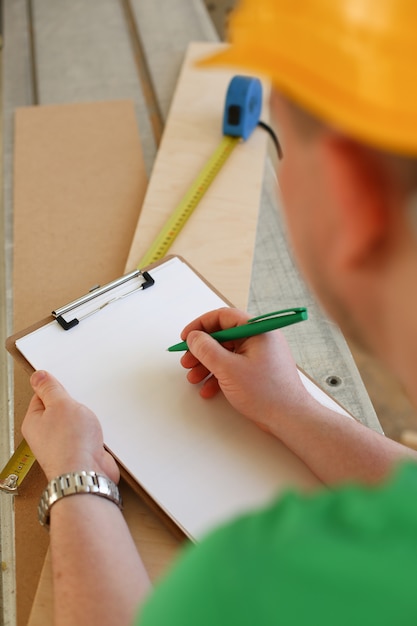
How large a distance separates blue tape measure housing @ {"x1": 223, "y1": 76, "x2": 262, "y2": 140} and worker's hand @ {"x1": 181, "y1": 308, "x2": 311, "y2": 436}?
64 cm

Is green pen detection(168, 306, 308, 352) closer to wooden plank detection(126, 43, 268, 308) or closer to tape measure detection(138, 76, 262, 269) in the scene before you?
wooden plank detection(126, 43, 268, 308)

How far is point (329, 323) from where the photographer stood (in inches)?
43.9

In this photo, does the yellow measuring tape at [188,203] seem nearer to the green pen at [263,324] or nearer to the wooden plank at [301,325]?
the wooden plank at [301,325]

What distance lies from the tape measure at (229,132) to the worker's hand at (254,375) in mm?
387

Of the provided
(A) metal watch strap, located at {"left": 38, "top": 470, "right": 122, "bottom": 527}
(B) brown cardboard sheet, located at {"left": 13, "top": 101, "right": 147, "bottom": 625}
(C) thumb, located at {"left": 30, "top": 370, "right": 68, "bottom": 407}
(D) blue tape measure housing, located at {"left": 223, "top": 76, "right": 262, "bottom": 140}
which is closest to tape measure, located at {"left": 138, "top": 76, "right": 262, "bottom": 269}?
(D) blue tape measure housing, located at {"left": 223, "top": 76, "right": 262, "bottom": 140}

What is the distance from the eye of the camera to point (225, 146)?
1.39 meters

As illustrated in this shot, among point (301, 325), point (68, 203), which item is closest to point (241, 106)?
point (68, 203)

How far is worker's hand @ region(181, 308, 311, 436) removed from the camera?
84 centimetres

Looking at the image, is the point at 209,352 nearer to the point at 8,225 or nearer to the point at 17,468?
the point at 17,468

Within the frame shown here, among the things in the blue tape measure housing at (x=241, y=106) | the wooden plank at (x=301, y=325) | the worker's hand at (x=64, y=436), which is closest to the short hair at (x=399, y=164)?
the worker's hand at (x=64, y=436)

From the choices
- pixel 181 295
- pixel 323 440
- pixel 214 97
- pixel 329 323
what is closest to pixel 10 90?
pixel 214 97

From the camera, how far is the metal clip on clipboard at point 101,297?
98 cm

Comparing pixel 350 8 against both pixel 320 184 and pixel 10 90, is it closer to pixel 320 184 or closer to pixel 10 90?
pixel 320 184

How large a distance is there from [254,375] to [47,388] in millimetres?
278
